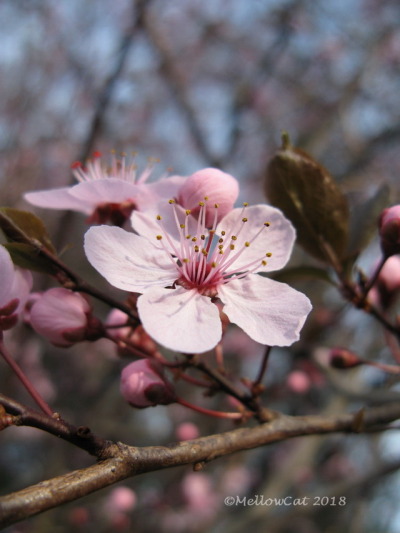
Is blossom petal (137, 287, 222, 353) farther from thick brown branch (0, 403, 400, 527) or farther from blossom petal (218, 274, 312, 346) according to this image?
thick brown branch (0, 403, 400, 527)

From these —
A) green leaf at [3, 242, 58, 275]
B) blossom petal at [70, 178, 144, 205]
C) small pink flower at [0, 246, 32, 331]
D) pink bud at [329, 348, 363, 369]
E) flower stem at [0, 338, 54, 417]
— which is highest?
blossom petal at [70, 178, 144, 205]

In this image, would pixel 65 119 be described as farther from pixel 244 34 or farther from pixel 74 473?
pixel 74 473

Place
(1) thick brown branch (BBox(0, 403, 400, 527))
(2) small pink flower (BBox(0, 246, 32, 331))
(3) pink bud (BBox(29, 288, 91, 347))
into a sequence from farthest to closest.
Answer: (3) pink bud (BBox(29, 288, 91, 347)) < (2) small pink flower (BBox(0, 246, 32, 331)) < (1) thick brown branch (BBox(0, 403, 400, 527))

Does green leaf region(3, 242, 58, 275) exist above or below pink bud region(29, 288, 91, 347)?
above

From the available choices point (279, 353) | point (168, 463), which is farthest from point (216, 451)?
point (279, 353)

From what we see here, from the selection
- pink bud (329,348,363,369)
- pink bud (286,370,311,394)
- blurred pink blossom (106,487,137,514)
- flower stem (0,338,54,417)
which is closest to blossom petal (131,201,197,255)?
flower stem (0,338,54,417)

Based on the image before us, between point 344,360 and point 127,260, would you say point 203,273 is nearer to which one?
point 127,260

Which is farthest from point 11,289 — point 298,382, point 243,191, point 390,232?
point 243,191
